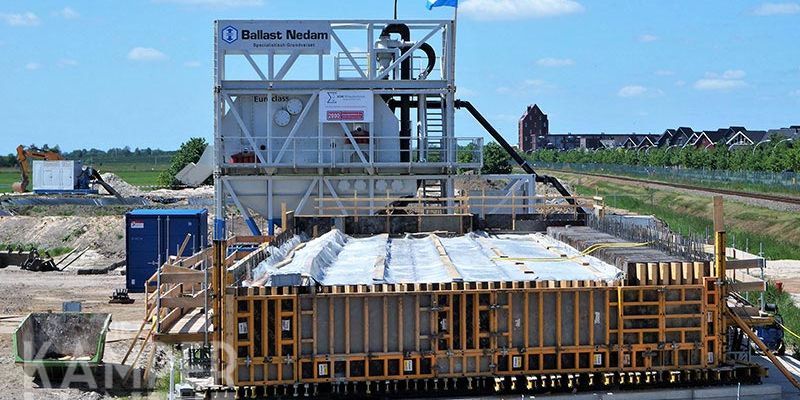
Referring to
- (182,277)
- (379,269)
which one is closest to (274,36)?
(379,269)

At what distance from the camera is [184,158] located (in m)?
102

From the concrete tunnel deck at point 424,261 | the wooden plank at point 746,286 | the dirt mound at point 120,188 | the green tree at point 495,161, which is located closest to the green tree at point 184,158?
the dirt mound at point 120,188

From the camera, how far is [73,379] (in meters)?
20.1

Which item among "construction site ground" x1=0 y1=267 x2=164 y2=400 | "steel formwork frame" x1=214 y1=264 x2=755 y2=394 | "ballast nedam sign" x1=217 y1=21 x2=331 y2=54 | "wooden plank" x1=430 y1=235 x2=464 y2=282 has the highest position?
"ballast nedam sign" x1=217 y1=21 x2=331 y2=54

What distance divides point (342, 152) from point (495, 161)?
69.0m

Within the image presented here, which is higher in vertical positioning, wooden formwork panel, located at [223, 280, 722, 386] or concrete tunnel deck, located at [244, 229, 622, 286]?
concrete tunnel deck, located at [244, 229, 622, 286]

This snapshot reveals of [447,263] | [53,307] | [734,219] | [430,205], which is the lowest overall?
[53,307]

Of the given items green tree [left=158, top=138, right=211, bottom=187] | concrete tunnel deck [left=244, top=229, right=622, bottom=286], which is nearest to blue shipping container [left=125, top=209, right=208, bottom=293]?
concrete tunnel deck [left=244, top=229, right=622, bottom=286]

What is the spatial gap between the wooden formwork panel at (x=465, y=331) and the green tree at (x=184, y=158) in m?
80.0

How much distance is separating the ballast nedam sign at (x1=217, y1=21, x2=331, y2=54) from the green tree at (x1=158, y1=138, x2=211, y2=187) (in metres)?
61.9

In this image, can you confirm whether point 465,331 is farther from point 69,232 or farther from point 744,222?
point 744,222

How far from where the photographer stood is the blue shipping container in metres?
31.7

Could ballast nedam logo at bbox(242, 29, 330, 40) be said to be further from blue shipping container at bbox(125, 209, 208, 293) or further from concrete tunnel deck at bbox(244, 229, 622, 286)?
concrete tunnel deck at bbox(244, 229, 622, 286)

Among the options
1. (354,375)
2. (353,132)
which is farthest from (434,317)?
(353,132)
